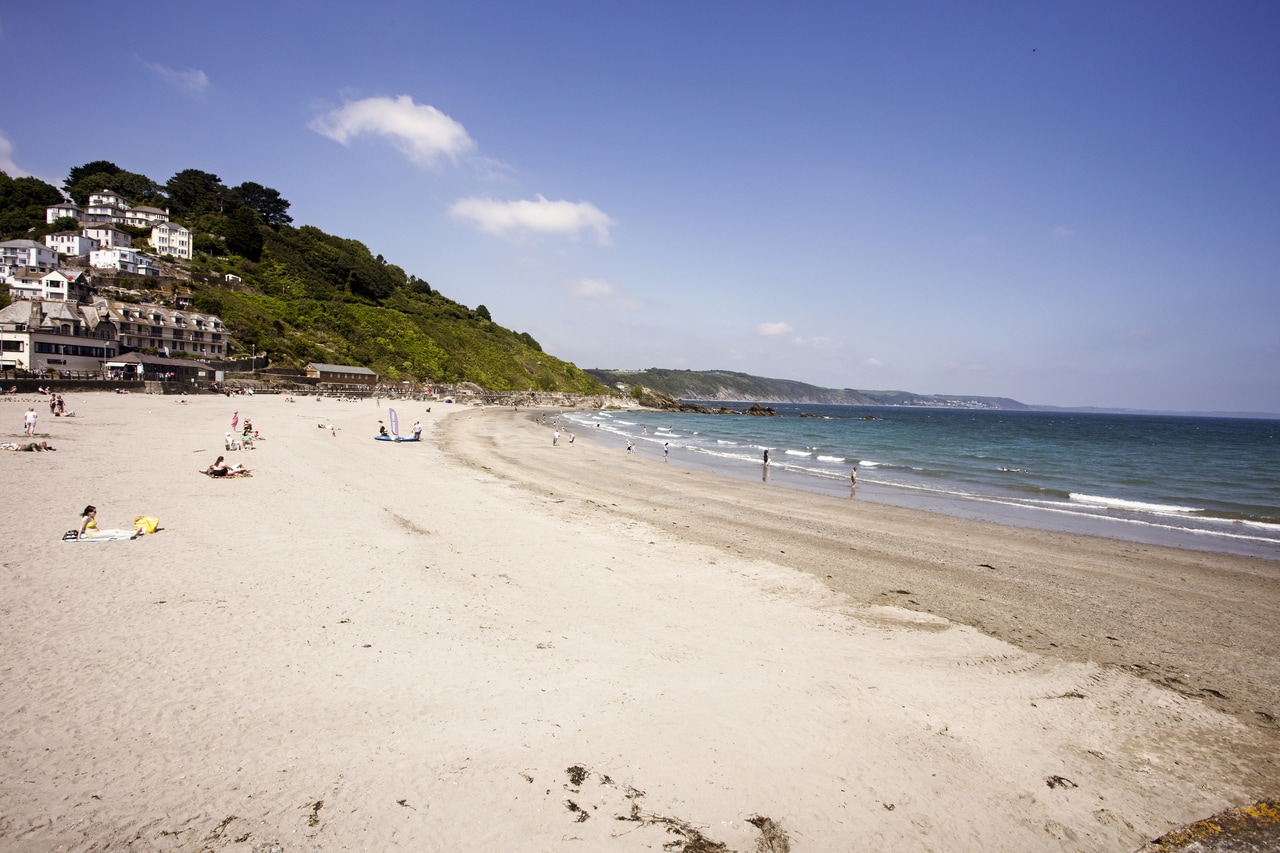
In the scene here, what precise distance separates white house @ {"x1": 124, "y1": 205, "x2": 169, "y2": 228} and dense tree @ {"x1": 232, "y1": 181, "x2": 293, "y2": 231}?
1802 centimetres

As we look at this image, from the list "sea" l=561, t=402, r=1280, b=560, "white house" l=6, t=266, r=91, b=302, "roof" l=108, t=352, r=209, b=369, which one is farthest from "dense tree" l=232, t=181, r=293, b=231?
"sea" l=561, t=402, r=1280, b=560

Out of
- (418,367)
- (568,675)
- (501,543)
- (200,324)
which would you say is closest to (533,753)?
(568,675)

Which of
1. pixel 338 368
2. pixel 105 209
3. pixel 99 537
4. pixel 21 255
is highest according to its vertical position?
pixel 105 209

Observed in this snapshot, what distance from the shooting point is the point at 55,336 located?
44438 mm

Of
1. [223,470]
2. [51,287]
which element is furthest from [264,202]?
[223,470]

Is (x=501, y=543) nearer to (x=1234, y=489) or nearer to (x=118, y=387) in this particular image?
(x=1234, y=489)

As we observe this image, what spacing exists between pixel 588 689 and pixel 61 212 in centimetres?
11361

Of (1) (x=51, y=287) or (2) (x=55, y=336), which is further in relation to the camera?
(1) (x=51, y=287)

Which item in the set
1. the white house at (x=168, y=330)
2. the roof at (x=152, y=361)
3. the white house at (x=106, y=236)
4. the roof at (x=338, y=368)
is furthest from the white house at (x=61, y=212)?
the roof at (x=152, y=361)

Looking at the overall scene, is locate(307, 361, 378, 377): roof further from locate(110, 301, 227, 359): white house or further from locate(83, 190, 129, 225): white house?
locate(83, 190, 129, 225): white house

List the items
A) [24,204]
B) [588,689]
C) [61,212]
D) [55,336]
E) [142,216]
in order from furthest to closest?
[142,216] < [24,204] < [61,212] < [55,336] < [588,689]

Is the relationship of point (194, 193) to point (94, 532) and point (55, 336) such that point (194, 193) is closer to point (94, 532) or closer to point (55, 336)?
point (55, 336)

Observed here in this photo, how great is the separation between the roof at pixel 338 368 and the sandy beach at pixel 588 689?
56.3 metres

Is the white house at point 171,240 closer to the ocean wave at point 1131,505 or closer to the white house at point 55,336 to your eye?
the white house at point 55,336
